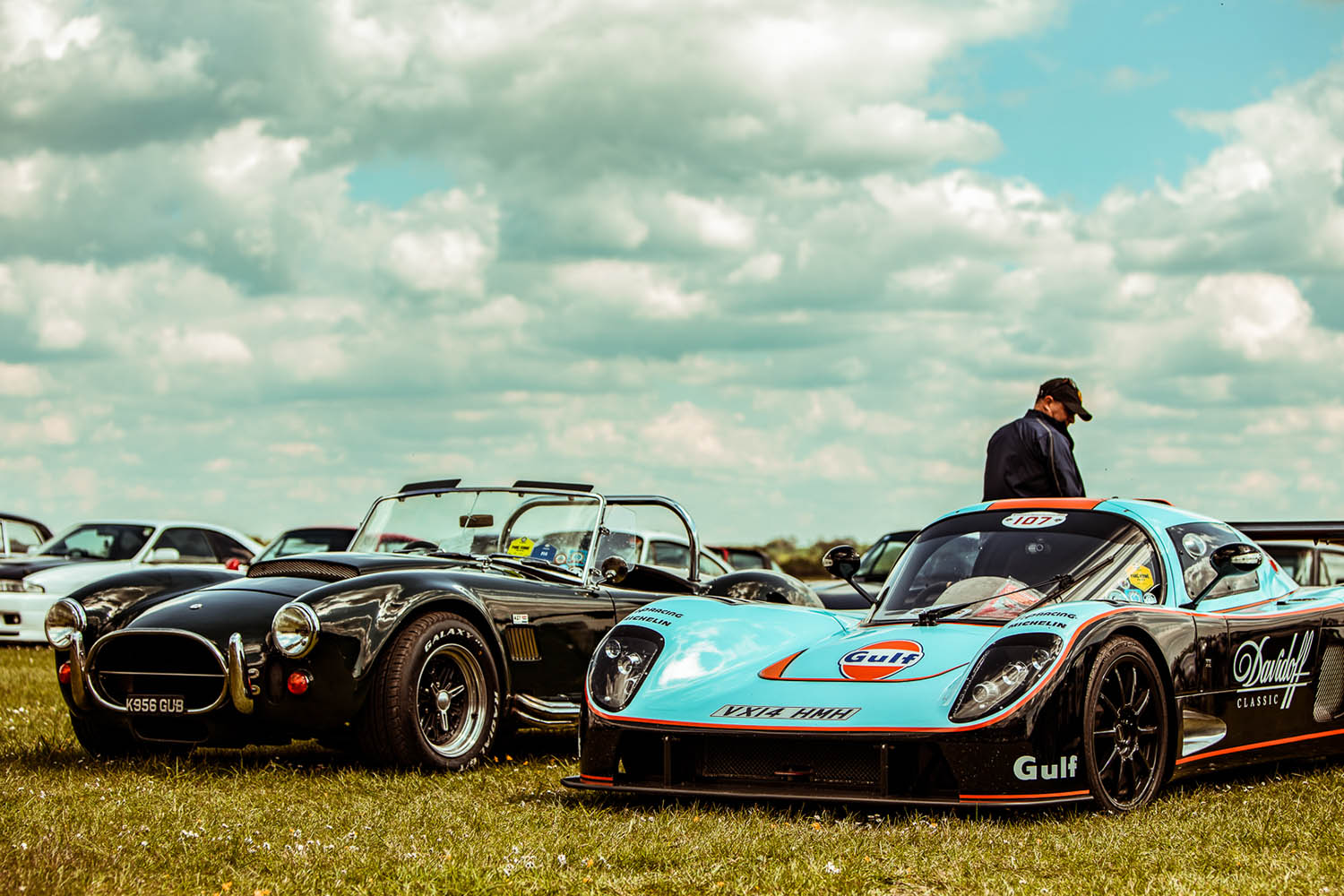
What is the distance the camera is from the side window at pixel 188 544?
19.0m

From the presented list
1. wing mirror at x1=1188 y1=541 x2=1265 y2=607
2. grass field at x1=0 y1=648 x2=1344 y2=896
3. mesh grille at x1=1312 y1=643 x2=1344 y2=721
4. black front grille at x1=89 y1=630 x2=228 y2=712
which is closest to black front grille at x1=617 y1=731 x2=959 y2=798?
grass field at x1=0 y1=648 x2=1344 y2=896

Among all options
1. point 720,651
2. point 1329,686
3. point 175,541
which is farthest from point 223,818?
point 175,541

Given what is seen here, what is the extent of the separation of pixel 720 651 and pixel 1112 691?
5.38ft

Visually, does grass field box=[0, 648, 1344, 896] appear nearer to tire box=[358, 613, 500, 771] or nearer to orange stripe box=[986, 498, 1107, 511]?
tire box=[358, 613, 500, 771]

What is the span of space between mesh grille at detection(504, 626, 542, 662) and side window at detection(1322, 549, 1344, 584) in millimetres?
9795

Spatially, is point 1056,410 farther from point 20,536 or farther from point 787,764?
point 20,536

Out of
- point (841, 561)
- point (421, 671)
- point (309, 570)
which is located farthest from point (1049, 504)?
point (309, 570)

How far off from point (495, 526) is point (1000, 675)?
4374mm

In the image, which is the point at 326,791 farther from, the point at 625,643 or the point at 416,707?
the point at 625,643

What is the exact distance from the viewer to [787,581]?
10328mm

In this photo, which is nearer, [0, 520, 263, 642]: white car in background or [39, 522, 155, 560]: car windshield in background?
[0, 520, 263, 642]: white car in background

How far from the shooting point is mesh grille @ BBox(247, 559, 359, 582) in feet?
28.0

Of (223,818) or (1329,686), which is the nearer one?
(223,818)

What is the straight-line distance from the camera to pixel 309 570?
340 inches
